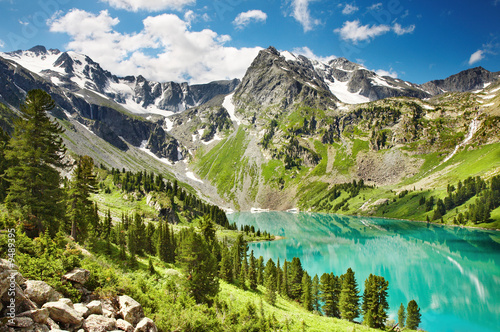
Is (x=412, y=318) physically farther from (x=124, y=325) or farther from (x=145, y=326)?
(x=124, y=325)

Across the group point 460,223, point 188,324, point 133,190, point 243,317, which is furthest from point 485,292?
point 133,190

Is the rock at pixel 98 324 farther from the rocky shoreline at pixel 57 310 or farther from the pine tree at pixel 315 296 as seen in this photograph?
the pine tree at pixel 315 296

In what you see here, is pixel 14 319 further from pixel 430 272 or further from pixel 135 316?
pixel 430 272

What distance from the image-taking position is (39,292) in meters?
11.6

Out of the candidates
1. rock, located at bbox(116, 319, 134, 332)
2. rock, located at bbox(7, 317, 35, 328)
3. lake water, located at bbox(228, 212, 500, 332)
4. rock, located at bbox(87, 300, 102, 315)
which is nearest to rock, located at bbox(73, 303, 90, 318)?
rock, located at bbox(87, 300, 102, 315)

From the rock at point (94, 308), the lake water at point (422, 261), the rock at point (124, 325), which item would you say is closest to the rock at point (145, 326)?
the rock at point (124, 325)

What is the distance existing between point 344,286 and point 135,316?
4463 cm

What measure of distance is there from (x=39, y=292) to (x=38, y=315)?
1.66m

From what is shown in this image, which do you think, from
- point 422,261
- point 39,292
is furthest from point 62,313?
point 422,261

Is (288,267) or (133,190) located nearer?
(288,267)

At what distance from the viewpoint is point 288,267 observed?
224 ft

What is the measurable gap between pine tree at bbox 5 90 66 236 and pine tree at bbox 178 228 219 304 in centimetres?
1305

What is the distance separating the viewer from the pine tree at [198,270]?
2851 cm

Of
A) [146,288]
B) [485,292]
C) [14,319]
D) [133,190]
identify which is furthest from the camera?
[133,190]
